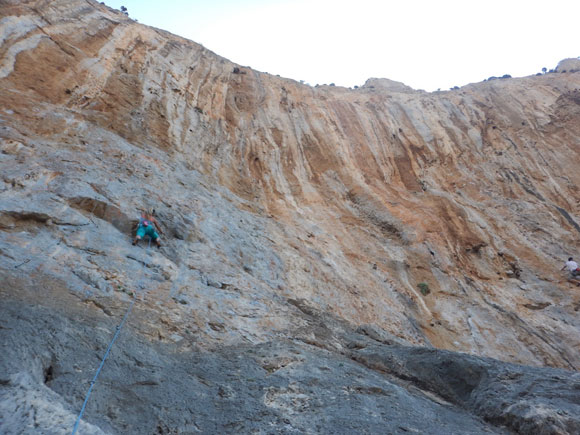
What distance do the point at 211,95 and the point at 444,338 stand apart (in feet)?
56.4

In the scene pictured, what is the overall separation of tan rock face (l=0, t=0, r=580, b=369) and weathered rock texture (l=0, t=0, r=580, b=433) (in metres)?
0.10

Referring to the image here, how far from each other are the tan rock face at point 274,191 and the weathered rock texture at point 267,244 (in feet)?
0.31

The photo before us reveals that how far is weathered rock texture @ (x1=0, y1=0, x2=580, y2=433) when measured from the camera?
4.94 metres

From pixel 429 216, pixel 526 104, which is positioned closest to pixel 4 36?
pixel 429 216

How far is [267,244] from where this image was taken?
12750 mm

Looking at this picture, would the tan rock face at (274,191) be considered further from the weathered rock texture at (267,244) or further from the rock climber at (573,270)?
the rock climber at (573,270)

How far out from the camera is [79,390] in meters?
4.11

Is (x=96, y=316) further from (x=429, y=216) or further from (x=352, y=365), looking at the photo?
(x=429, y=216)

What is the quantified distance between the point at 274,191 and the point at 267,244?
217 inches

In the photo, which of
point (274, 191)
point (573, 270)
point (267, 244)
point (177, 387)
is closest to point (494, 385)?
point (177, 387)

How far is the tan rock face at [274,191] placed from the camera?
830 centimetres

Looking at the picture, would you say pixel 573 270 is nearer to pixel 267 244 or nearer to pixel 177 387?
pixel 267 244

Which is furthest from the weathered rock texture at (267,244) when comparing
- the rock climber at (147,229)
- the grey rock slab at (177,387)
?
the rock climber at (147,229)

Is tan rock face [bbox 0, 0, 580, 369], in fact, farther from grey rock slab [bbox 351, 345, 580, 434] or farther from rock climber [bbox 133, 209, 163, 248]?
grey rock slab [bbox 351, 345, 580, 434]
